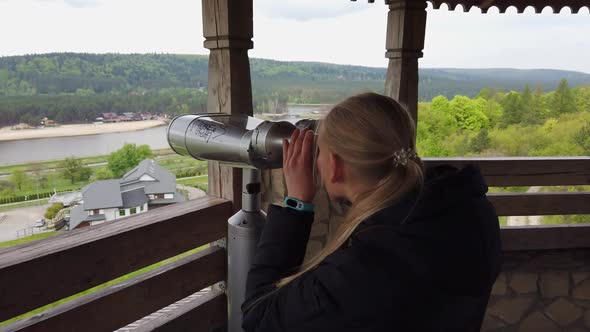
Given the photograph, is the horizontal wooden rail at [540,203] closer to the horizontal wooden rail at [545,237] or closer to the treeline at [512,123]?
the horizontal wooden rail at [545,237]

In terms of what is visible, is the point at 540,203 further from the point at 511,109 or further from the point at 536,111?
the point at 536,111

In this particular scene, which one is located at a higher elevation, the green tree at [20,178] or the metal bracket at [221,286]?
the green tree at [20,178]

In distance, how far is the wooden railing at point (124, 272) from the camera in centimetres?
131

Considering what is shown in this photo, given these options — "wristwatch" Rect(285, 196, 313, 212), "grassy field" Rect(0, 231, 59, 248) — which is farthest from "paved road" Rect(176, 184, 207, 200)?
"wristwatch" Rect(285, 196, 313, 212)

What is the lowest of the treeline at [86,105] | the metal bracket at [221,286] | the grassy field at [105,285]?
the metal bracket at [221,286]

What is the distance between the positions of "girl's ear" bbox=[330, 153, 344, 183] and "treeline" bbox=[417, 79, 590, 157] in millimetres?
3583

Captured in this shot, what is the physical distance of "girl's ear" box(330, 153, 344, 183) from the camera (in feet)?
2.95

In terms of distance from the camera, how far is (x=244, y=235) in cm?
123

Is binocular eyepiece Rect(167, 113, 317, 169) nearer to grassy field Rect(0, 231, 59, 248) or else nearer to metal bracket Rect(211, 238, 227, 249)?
grassy field Rect(0, 231, 59, 248)

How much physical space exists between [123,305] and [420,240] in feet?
4.24

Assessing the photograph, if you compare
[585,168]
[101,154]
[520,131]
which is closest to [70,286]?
[101,154]

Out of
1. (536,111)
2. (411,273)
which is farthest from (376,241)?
(536,111)

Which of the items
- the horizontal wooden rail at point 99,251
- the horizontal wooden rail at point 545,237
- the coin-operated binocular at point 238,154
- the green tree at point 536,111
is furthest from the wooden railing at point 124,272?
the green tree at point 536,111

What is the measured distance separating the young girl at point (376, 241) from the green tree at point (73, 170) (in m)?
0.95
